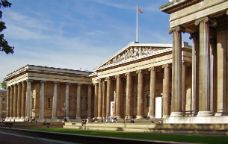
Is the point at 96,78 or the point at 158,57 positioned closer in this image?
the point at 158,57

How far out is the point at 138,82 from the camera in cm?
7200

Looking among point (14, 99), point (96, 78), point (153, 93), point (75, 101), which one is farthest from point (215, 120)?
point (14, 99)

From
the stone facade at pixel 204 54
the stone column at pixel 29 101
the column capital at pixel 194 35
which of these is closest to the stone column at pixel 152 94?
the column capital at pixel 194 35

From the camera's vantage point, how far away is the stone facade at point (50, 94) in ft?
292

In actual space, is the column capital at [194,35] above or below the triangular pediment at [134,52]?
below

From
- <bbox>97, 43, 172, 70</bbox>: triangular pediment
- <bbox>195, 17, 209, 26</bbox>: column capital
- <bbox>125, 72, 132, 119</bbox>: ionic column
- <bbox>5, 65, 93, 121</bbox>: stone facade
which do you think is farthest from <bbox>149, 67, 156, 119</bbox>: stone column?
<bbox>195, 17, 209, 26</bbox>: column capital

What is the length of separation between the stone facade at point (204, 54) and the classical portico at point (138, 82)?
19.4 m

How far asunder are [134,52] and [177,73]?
3557 cm

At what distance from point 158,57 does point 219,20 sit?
28343 mm

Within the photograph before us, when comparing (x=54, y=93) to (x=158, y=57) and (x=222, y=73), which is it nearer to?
(x=158, y=57)

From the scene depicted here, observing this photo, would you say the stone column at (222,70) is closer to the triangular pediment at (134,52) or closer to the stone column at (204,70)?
the stone column at (204,70)

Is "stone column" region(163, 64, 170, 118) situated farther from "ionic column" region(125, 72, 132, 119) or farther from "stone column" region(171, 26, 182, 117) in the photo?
"stone column" region(171, 26, 182, 117)

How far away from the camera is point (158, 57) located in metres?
67.4

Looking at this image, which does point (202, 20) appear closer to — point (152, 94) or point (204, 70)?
point (204, 70)
